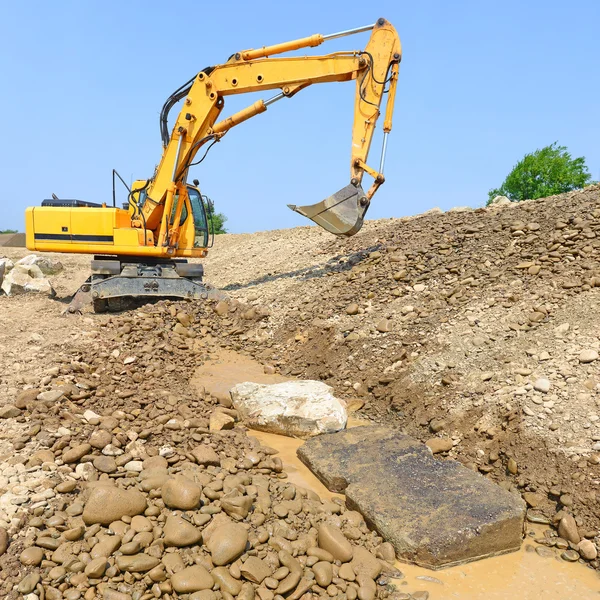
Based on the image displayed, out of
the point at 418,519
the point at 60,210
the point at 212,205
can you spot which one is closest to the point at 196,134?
the point at 212,205

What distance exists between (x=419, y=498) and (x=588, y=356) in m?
2.37

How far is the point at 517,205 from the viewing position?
30.6 feet

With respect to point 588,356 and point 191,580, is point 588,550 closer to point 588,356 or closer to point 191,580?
point 588,356

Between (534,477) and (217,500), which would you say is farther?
(534,477)

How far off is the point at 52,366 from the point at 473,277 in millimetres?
5546

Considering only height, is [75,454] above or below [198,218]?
below

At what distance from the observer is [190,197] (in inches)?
385

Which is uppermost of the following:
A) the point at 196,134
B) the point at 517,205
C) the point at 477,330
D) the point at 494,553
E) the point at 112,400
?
the point at 196,134

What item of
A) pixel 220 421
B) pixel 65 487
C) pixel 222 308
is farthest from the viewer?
pixel 222 308

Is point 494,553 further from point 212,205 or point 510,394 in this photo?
point 212,205

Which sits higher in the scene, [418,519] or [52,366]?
[52,366]

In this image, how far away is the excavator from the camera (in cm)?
846

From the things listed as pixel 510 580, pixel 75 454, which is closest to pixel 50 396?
pixel 75 454

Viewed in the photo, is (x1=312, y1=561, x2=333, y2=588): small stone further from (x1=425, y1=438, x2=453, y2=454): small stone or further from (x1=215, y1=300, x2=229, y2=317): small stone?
(x1=215, y1=300, x2=229, y2=317): small stone
